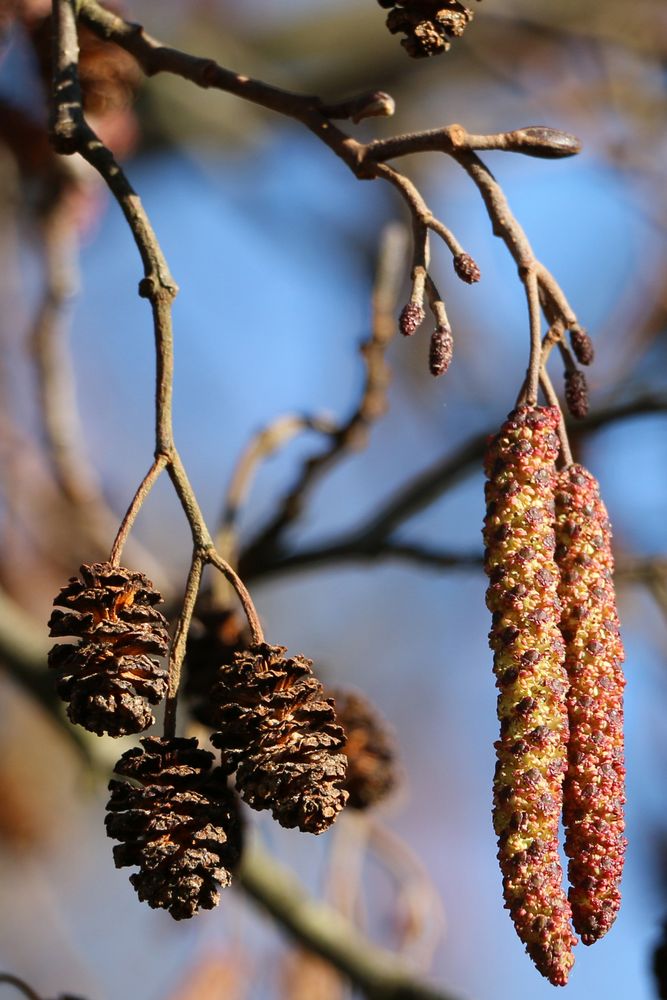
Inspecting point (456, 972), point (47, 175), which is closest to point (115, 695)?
point (47, 175)

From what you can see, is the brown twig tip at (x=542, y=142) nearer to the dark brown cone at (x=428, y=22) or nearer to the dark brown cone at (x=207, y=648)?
the dark brown cone at (x=428, y=22)

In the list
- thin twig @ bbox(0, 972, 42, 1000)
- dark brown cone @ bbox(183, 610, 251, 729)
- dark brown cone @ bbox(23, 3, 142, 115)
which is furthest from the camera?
dark brown cone @ bbox(23, 3, 142, 115)

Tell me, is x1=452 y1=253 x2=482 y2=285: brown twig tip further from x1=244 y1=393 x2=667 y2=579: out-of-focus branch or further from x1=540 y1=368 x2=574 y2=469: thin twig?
x1=244 y1=393 x2=667 y2=579: out-of-focus branch

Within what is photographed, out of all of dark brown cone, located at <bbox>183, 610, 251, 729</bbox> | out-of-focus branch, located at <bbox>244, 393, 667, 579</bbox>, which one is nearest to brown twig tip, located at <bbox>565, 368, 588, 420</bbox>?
dark brown cone, located at <bbox>183, 610, 251, 729</bbox>

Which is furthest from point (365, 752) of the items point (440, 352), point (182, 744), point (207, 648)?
point (440, 352)

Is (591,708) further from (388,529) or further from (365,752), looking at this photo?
(388,529)

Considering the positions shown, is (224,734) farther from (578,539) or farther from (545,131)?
(545,131)
